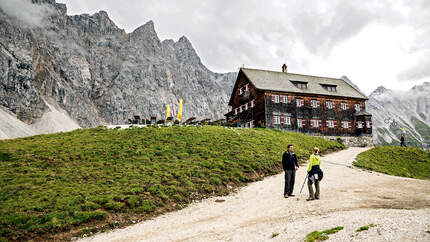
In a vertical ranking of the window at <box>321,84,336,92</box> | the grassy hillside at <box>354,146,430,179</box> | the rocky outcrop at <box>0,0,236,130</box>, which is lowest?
the grassy hillside at <box>354,146,430,179</box>

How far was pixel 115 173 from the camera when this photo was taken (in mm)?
18719

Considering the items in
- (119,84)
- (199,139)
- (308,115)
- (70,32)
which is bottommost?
(199,139)

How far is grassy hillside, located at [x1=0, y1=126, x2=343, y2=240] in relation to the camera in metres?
13.3

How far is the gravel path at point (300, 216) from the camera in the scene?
27.4ft

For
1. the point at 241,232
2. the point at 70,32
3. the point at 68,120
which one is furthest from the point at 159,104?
the point at 241,232

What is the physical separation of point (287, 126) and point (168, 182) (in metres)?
31.7

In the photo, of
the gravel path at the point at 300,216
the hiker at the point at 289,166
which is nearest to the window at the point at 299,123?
the gravel path at the point at 300,216

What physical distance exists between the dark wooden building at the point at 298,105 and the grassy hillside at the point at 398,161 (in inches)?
515

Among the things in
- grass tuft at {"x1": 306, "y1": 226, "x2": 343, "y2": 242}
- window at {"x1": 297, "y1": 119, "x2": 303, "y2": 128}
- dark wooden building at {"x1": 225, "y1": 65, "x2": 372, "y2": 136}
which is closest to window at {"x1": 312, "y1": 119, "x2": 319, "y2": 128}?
dark wooden building at {"x1": 225, "y1": 65, "x2": 372, "y2": 136}

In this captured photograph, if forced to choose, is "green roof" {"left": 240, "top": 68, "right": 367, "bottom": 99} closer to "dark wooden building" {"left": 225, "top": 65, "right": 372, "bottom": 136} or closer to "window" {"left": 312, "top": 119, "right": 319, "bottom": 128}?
"dark wooden building" {"left": 225, "top": 65, "right": 372, "bottom": 136}

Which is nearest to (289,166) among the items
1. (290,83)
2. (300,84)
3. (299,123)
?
(299,123)

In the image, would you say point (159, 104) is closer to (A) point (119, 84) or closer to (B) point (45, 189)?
(A) point (119, 84)

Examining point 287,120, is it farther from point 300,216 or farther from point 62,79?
point 62,79

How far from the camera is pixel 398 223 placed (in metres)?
8.24
